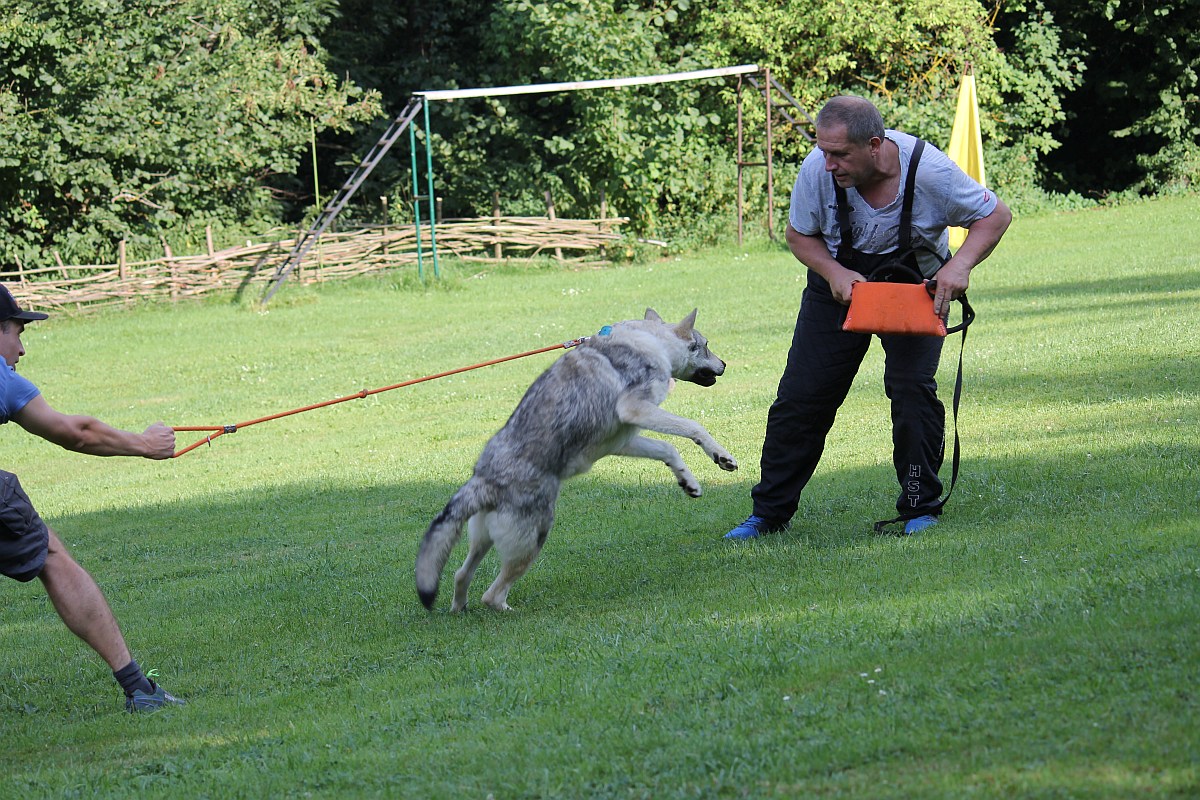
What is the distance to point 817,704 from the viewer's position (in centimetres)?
430

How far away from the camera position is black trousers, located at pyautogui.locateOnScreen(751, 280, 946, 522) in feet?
22.9

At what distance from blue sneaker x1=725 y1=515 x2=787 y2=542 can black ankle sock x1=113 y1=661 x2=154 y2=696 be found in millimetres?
3318

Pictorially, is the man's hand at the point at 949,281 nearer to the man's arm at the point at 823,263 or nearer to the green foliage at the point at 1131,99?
the man's arm at the point at 823,263

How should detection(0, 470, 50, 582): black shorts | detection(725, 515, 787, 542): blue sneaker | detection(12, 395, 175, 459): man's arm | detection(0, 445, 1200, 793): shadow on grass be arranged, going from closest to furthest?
detection(0, 445, 1200, 793): shadow on grass → detection(0, 470, 50, 582): black shorts → detection(12, 395, 175, 459): man's arm → detection(725, 515, 787, 542): blue sneaker

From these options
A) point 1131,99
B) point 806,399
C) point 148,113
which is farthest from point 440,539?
point 1131,99

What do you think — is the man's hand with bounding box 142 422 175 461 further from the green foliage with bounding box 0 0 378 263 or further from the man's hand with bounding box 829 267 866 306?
the green foliage with bounding box 0 0 378 263

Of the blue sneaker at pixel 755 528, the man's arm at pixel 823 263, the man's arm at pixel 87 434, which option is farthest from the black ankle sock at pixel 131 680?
the man's arm at pixel 823 263

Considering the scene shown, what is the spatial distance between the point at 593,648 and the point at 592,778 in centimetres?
148

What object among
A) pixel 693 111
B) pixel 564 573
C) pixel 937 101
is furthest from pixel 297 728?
pixel 937 101

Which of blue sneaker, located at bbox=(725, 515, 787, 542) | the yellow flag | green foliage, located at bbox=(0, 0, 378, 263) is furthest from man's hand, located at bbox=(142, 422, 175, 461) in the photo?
green foliage, located at bbox=(0, 0, 378, 263)

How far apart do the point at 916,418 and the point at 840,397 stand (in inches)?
17.1

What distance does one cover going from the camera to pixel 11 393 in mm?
5273

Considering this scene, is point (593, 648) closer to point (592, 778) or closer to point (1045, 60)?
point (592, 778)

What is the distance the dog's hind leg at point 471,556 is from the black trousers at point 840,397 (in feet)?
5.90
